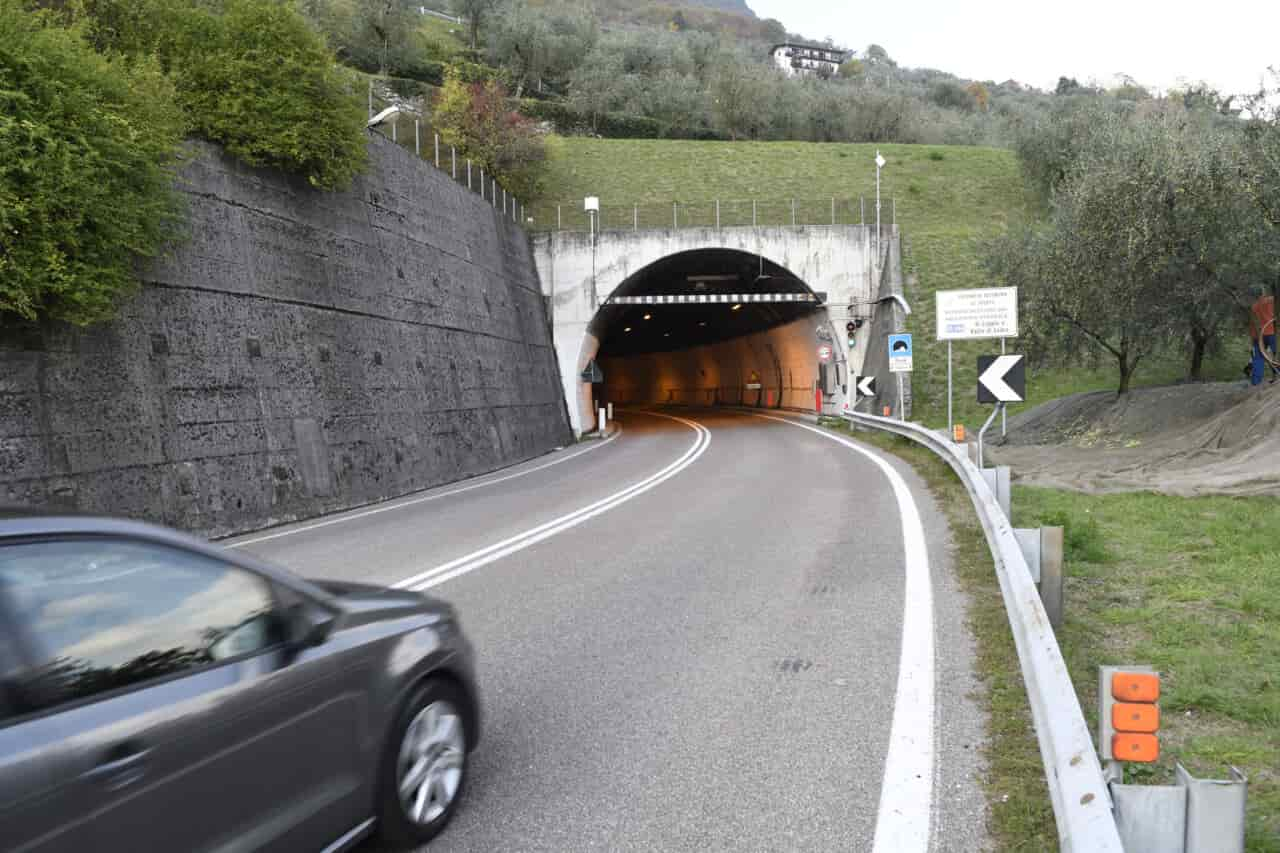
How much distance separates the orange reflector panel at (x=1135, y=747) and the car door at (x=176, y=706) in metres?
2.56

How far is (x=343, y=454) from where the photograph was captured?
52.0 ft

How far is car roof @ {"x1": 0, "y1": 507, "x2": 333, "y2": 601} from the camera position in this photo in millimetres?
2447

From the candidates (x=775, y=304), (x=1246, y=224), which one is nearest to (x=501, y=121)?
(x=775, y=304)

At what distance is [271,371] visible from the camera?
47.9 ft

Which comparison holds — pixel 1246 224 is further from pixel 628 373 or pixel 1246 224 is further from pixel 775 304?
pixel 628 373

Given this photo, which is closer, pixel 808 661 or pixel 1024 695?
pixel 1024 695

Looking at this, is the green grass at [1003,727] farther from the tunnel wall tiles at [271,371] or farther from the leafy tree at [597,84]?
the leafy tree at [597,84]

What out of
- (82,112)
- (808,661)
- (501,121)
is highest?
(501,121)

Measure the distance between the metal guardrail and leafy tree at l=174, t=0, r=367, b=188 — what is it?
556 inches

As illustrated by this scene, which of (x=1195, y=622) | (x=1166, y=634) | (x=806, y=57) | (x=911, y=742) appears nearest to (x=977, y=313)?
(x=1195, y=622)

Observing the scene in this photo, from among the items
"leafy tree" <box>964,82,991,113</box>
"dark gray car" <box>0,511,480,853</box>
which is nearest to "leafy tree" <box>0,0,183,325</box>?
"dark gray car" <box>0,511,480,853</box>

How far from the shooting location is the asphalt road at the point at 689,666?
358 centimetres

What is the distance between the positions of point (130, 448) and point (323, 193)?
24.8 feet

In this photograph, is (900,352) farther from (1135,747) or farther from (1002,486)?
(1135,747)
